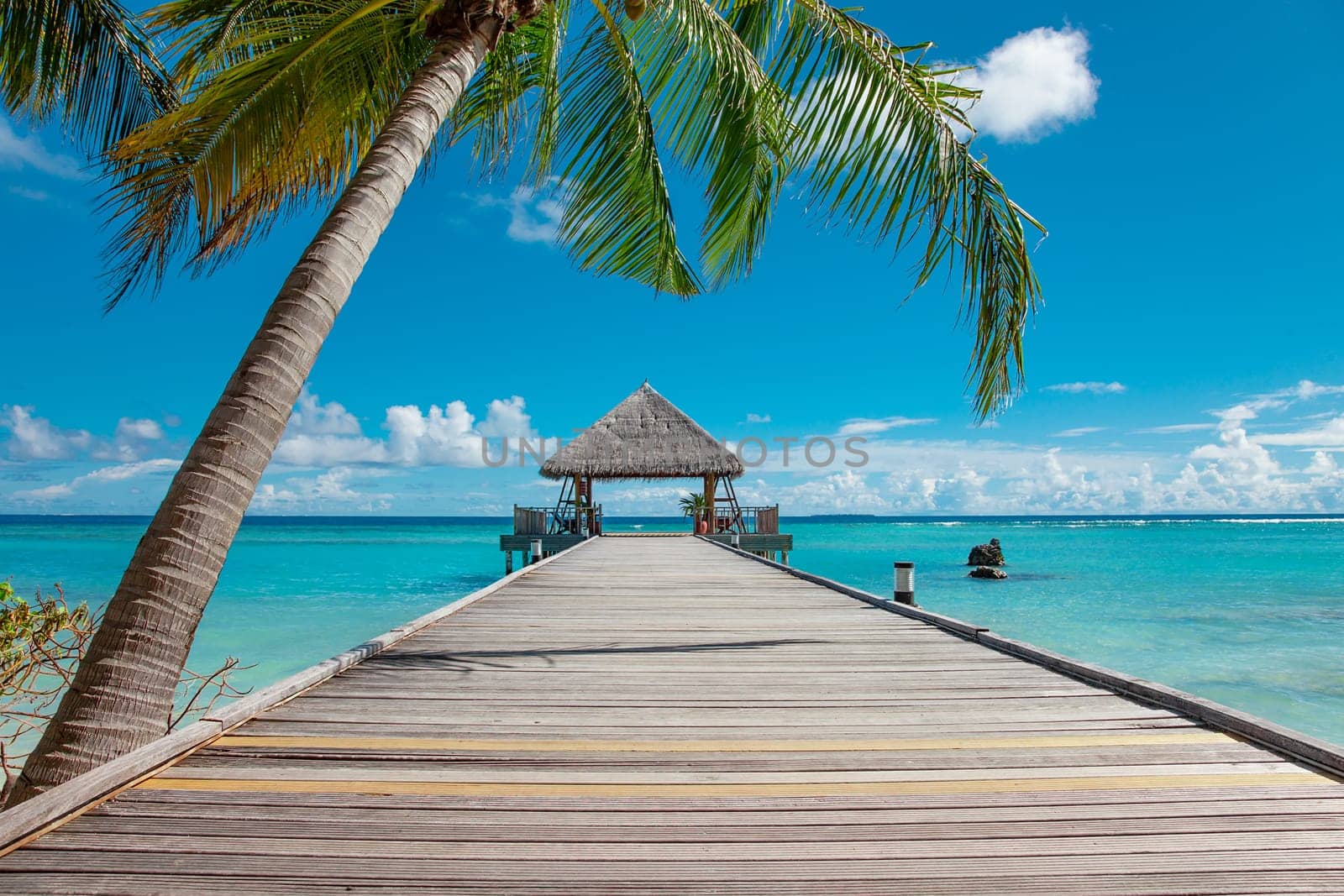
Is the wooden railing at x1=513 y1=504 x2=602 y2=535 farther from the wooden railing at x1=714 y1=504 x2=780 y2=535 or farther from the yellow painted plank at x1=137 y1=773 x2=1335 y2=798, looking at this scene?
the yellow painted plank at x1=137 y1=773 x2=1335 y2=798

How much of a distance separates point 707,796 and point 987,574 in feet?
92.6

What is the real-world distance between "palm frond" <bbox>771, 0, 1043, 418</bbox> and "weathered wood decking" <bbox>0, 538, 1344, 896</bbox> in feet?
5.87

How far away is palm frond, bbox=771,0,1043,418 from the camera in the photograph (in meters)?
3.76

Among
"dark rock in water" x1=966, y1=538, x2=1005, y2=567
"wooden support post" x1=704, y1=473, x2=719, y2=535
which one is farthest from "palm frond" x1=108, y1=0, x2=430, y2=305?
"dark rock in water" x1=966, y1=538, x2=1005, y2=567

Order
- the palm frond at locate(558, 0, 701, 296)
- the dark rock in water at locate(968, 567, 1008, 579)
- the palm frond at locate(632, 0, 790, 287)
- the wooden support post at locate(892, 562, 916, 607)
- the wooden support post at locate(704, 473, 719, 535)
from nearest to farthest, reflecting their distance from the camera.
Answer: the palm frond at locate(632, 0, 790, 287) → the palm frond at locate(558, 0, 701, 296) → the wooden support post at locate(892, 562, 916, 607) → the wooden support post at locate(704, 473, 719, 535) → the dark rock in water at locate(968, 567, 1008, 579)

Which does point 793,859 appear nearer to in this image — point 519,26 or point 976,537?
point 519,26

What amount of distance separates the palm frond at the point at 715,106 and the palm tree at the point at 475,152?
0.05 feet

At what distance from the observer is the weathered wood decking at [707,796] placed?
182cm

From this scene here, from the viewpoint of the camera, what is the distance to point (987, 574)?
27.7 meters

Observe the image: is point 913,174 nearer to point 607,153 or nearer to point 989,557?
point 607,153

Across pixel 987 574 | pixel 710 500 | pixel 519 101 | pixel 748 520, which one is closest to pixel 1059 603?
pixel 987 574

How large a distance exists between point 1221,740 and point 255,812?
10.9 ft

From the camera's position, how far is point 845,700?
11.2 feet

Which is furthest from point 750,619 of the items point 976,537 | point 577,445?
point 976,537
